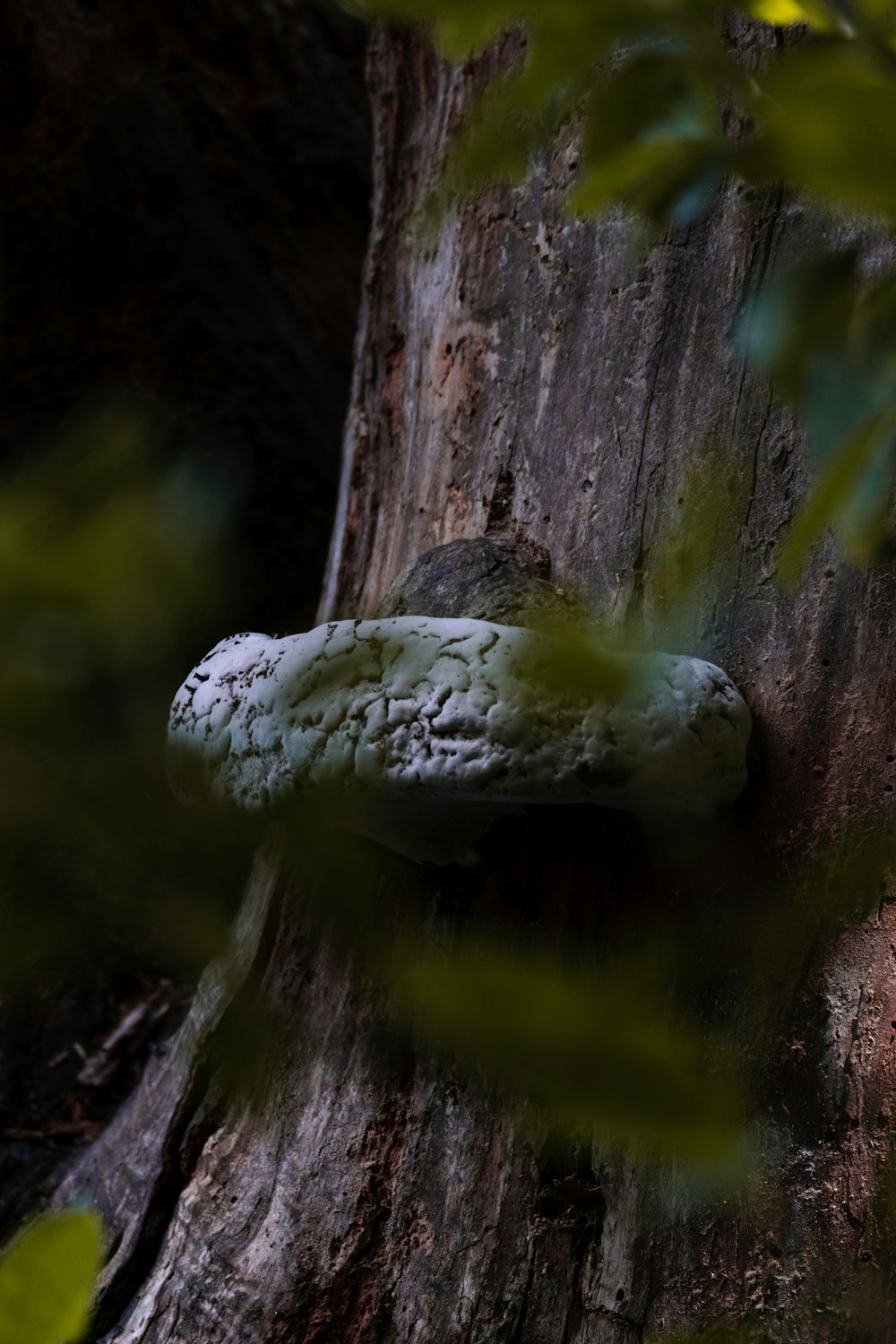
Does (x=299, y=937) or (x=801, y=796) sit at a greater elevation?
(x=801, y=796)

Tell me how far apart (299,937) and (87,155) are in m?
2.02

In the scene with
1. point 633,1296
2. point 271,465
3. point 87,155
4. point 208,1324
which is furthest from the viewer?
point 271,465

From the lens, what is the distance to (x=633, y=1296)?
2.94 ft

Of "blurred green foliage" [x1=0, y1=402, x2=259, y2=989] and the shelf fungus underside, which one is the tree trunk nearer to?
the shelf fungus underside

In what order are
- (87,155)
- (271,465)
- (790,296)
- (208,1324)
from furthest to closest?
(271,465), (87,155), (208,1324), (790,296)

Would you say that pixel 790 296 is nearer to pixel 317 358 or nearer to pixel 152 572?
pixel 152 572

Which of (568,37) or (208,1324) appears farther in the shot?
(208,1324)

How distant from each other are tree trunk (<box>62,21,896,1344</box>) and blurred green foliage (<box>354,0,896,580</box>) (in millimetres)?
358

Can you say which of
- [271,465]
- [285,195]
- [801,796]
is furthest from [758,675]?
[285,195]

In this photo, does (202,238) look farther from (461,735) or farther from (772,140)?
(772,140)

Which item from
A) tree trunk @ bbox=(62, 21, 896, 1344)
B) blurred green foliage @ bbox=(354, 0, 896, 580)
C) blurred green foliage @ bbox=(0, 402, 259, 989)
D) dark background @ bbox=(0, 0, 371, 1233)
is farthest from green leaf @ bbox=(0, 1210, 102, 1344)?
dark background @ bbox=(0, 0, 371, 1233)

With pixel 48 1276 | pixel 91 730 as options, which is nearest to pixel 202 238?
pixel 91 730

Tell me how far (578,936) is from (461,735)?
0.91ft

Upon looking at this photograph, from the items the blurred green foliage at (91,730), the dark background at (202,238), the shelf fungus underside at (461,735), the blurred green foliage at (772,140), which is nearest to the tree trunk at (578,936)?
the shelf fungus underside at (461,735)
